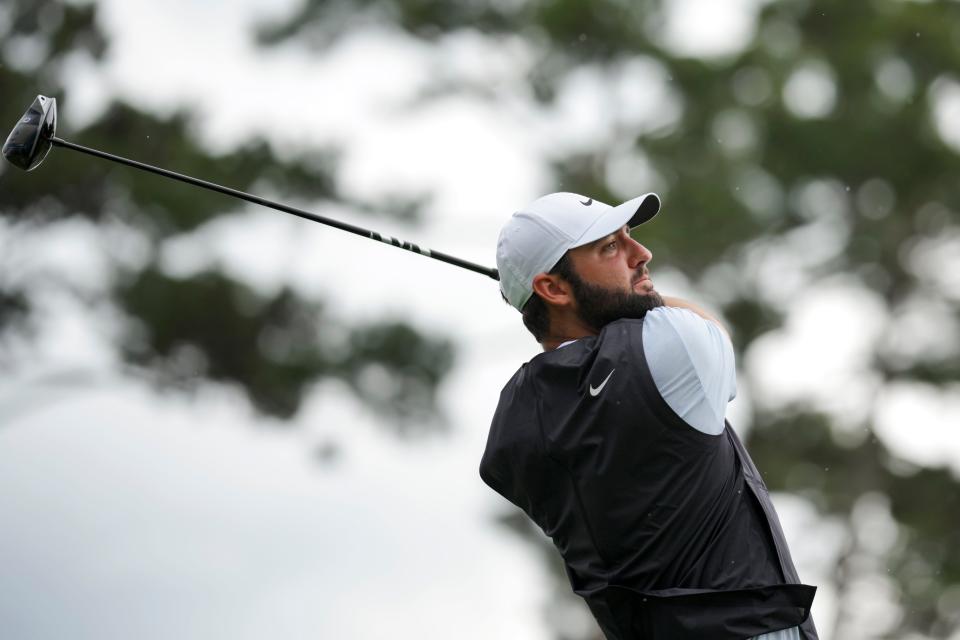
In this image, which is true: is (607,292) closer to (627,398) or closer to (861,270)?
(627,398)

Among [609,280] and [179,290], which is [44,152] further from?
[179,290]

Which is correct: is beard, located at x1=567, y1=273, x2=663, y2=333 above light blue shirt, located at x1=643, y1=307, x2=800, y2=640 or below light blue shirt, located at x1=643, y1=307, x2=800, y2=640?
above

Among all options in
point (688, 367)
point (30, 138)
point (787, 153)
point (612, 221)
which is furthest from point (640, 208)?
point (787, 153)

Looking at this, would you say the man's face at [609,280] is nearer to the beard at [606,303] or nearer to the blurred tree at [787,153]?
the beard at [606,303]

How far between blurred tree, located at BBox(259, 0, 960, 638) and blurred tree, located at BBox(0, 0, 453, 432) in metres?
1.58

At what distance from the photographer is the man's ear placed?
237cm

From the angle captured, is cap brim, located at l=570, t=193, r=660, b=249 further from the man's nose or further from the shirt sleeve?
the shirt sleeve

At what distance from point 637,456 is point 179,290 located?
6.81m

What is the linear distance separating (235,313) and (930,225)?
5292 millimetres

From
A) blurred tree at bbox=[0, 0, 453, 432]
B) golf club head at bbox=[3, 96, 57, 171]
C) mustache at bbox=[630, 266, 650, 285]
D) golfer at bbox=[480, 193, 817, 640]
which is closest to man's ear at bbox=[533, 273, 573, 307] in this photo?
golfer at bbox=[480, 193, 817, 640]

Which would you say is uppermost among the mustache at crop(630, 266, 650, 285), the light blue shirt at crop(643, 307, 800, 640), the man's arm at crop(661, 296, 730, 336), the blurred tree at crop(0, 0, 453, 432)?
the blurred tree at crop(0, 0, 453, 432)

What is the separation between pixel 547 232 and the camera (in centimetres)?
238

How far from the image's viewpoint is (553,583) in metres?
10.1

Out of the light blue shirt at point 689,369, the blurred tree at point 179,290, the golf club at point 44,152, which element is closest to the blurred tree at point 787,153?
the blurred tree at point 179,290
